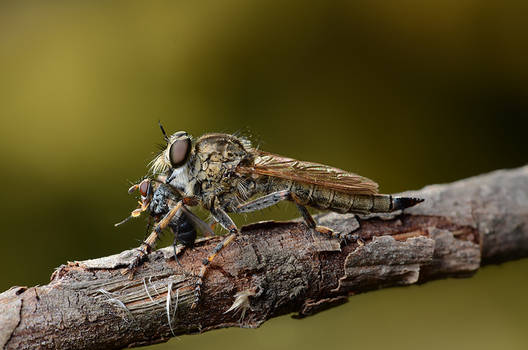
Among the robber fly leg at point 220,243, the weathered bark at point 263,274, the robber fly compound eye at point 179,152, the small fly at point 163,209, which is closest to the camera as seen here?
the weathered bark at point 263,274

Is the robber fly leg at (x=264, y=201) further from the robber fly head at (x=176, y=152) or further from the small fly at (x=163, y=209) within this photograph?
the robber fly head at (x=176, y=152)

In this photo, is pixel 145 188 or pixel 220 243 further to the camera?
pixel 145 188

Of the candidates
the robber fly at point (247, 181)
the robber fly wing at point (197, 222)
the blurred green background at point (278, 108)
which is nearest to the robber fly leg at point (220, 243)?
the robber fly at point (247, 181)

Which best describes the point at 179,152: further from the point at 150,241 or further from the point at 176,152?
the point at 150,241

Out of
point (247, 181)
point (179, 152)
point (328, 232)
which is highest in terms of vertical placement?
point (179, 152)

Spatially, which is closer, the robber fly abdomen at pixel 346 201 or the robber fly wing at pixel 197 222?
the robber fly wing at pixel 197 222

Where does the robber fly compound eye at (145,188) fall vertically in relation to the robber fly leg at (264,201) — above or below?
above

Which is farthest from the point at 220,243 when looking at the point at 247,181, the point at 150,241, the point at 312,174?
the point at 312,174
